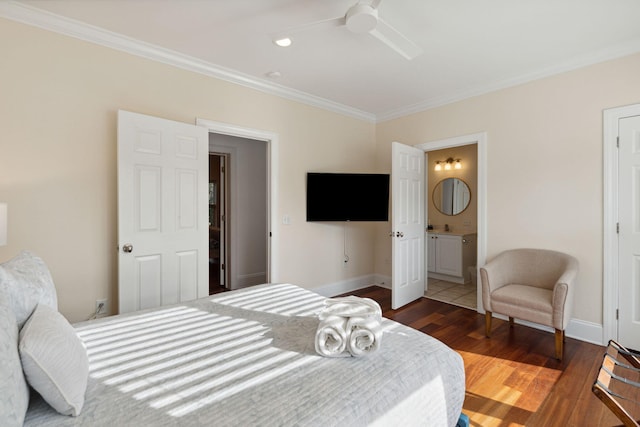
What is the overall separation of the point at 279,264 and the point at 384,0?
9.25ft

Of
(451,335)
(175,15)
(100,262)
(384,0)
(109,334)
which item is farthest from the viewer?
(451,335)

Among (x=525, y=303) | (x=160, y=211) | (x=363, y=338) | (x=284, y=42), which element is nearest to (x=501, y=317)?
(x=525, y=303)

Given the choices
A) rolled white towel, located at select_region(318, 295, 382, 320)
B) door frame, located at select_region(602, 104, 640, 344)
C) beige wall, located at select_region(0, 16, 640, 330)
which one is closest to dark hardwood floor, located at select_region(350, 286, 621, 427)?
door frame, located at select_region(602, 104, 640, 344)

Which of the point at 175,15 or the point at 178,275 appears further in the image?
the point at 178,275

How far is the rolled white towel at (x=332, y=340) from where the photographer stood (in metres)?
1.30

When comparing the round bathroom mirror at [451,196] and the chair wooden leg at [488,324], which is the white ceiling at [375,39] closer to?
the round bathroom mirror at [451,196]

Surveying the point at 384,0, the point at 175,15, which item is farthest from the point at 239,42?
the point at 384,0

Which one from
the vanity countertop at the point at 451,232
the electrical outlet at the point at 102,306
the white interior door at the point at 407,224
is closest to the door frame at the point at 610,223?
the white interior door at the point at 407,224

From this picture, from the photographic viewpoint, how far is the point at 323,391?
1.06m

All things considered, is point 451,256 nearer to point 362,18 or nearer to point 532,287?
point 532,287

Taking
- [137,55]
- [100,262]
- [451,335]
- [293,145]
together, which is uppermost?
[137,55]

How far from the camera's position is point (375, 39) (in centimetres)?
255

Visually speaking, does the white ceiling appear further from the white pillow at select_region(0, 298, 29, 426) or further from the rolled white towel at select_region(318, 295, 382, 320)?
the white pillow at select_region(0, 298, 29, 426)

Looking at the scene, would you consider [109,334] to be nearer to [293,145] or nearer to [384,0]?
[384,0]
